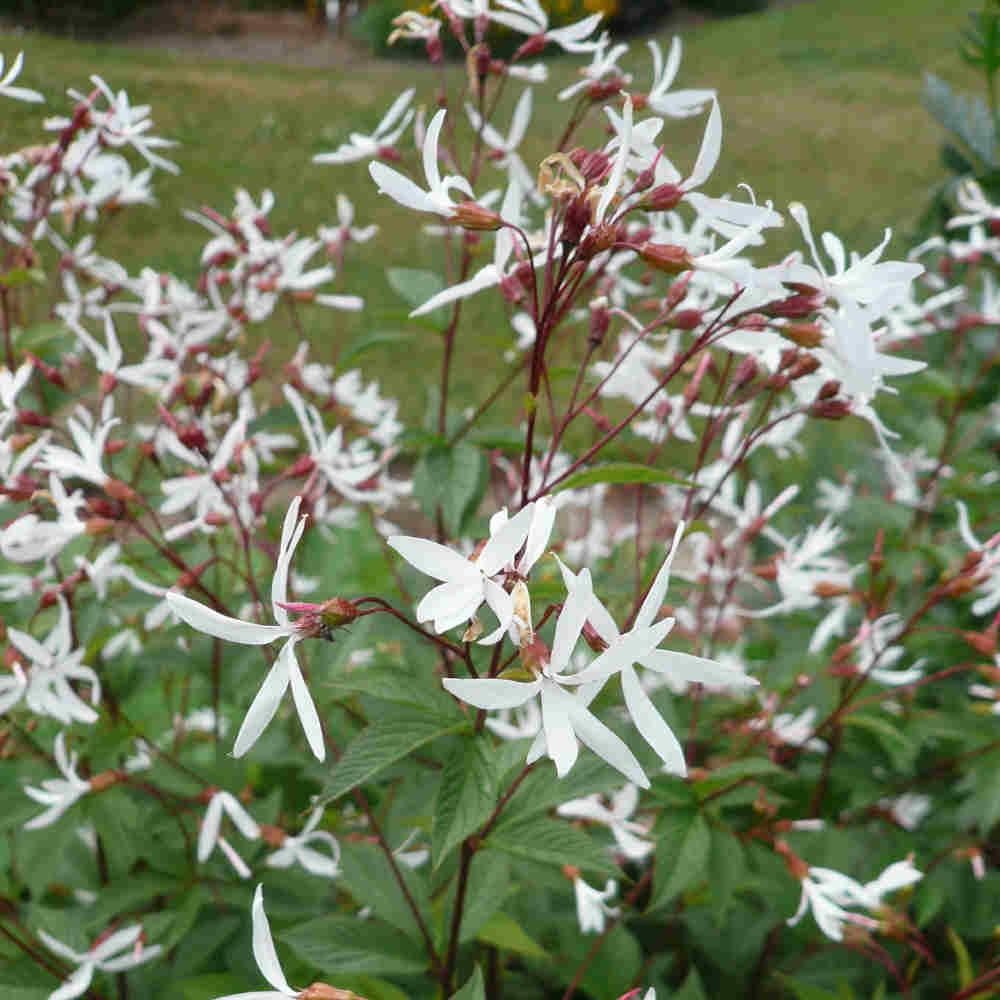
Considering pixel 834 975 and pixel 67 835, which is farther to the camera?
pixel 834 975

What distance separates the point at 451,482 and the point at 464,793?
25.1 inches

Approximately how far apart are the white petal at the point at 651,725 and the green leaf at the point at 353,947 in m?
0.50

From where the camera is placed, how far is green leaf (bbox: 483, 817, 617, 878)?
33.7 inches

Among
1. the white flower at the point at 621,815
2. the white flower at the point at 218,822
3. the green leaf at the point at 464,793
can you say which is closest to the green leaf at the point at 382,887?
the white flower at the point at 218,822

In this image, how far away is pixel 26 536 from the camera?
3.51 ft

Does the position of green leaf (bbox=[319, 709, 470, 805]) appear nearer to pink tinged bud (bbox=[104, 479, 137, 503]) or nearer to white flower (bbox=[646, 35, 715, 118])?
pink tinged bud (bbox=[104, 479, 137, 503])

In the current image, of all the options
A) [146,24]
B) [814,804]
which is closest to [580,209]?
[814,804]

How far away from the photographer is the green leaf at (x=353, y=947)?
97 centimetres

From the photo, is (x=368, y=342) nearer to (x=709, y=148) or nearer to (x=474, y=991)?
(x=709, y=148)

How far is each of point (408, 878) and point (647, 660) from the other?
2.05 ft

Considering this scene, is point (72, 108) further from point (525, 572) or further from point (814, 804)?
point (814, 804)

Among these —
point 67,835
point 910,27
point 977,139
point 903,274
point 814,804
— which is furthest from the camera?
point 910,27

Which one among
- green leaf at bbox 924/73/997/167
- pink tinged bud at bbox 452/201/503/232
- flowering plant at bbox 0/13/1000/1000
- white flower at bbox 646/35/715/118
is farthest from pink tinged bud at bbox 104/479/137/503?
green leaf at bbox 924/73/997/167

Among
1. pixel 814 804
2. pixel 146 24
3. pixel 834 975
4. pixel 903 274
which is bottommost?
pixel 834 975
